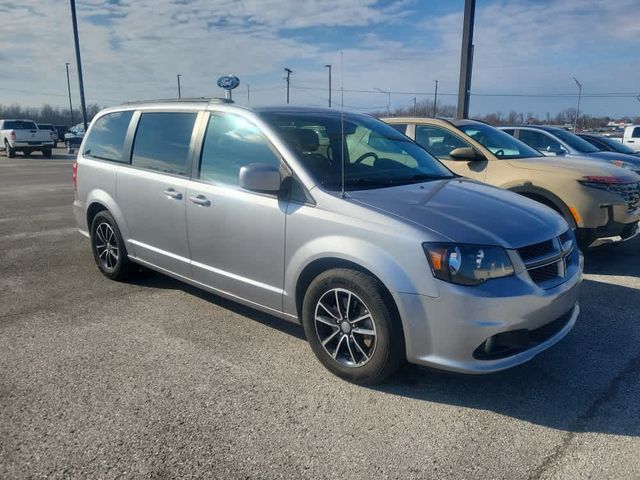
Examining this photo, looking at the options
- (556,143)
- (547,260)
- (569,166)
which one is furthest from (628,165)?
(547,260)

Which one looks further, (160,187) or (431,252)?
(160,187)

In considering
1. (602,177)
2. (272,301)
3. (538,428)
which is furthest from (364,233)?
(602,177)

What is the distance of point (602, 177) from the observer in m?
5.86

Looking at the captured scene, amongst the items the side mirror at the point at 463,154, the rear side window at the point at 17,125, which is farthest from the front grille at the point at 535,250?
the rear side window at the point at 17,125

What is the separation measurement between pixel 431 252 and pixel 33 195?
1173 centimetres

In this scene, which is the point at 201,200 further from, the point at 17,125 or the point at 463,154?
the point at 17,125

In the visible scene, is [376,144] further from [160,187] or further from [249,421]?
[249,421]

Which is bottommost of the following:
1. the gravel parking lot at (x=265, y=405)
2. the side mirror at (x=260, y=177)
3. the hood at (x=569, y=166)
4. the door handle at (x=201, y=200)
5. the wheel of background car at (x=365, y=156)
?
the gravel parking lot at (x=265, y=405)

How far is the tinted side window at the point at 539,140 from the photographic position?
33.0 ft

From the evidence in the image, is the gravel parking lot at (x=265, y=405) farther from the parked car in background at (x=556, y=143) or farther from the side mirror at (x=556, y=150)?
the parked car in background at (x=556, y=143)

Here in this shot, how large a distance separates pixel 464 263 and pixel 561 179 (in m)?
3.68

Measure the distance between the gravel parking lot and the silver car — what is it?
316 millimetres

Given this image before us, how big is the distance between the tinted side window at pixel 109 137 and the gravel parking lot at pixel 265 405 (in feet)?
5.17

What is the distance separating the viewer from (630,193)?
5.96 metres
